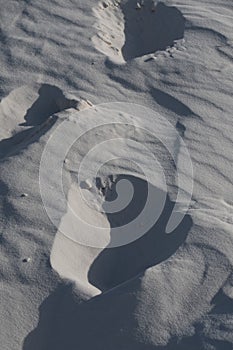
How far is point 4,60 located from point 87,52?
1.40 ft

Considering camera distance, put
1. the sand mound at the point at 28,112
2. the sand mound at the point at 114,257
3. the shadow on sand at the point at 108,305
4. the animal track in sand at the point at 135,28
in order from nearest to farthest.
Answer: the shadow on sand at the point at 108,305
the sand mound at the point at 114,257
the sand mound at the point at 28,112
the animal track in sand at the point at 135,28

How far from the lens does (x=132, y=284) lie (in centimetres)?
282

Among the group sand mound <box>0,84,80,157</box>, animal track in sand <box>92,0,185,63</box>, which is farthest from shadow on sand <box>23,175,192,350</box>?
animal track in sand <box>92,0,185,63</box>

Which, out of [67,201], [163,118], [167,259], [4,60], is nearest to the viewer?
[167,259]

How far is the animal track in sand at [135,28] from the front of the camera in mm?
4125

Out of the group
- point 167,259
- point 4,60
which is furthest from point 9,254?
point 4,60

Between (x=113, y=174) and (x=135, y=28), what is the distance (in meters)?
1.27

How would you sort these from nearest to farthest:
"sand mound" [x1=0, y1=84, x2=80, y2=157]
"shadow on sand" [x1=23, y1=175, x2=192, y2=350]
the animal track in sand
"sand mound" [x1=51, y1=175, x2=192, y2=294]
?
→ "shadow on sand" [x1=23, y1=175, x2=192, y2=350] < "sand mound" [x1=51, y1=175, x2=192, y2=294] < "sand mound" [x1=0, y1=84, x2=80, y2=157] < the animal track in sand

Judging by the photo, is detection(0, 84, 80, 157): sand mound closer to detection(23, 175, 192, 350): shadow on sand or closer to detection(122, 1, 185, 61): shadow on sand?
detection(122, 1, 185, 61): shadow on sand

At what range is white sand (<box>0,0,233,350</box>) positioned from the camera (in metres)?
2.72

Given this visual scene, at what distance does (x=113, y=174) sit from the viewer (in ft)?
10.9

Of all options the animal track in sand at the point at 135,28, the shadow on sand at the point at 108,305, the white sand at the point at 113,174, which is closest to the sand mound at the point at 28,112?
the white sand at the point at 113,174

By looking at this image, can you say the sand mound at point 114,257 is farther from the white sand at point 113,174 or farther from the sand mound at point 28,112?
the sand mound at point 28,112

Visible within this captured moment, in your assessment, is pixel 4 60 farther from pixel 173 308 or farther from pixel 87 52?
pixel 173 308
